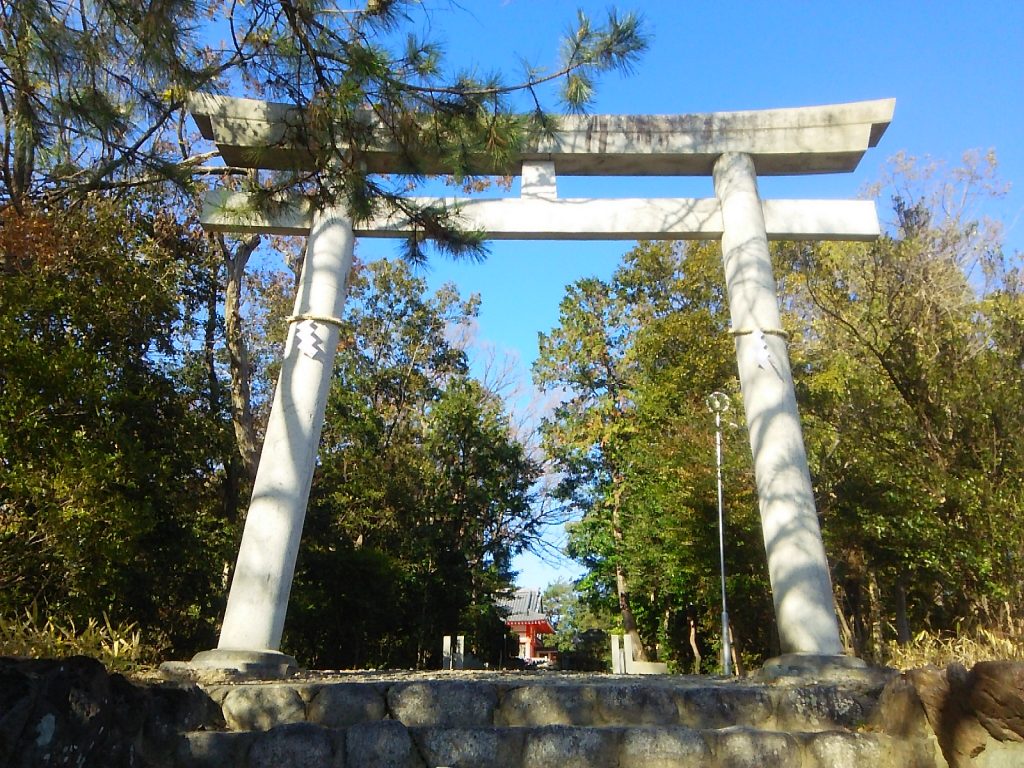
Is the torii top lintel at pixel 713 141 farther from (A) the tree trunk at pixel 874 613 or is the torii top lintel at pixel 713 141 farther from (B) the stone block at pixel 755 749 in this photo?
(A) the tree trunk at pixel 874 613

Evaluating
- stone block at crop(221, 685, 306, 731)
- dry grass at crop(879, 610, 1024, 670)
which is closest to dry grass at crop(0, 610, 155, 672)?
stone block at crop(221, 685, 306, 731)

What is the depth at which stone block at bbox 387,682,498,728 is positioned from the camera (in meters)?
3.09

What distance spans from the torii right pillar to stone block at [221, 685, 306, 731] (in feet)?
9.62

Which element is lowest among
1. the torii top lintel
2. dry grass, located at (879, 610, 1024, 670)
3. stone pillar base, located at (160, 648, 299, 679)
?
stone pillar base, located at (160, 648, 299, 679)

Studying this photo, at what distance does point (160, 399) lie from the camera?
350 inches

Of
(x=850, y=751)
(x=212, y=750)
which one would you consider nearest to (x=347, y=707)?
(x=212, y=750)

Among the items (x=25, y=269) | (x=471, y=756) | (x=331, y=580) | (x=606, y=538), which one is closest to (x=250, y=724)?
(x=471, y=756)

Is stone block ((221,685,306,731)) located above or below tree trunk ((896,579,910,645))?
below

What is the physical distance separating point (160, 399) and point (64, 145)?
19.3ft

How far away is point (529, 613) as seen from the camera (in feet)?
99.8

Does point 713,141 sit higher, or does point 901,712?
point 713,141

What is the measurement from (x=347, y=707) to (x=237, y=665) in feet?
4.02

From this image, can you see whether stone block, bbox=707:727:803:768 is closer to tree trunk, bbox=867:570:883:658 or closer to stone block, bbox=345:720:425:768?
stone block, bbox=345:720:425:768

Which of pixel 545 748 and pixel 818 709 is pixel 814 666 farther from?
pixel 545 748
